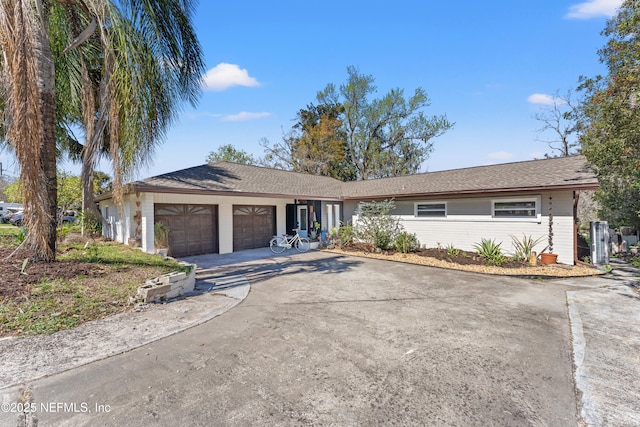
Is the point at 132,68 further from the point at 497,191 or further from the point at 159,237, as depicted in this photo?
the point at 497,191

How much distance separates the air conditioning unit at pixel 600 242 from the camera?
8539 millimetres

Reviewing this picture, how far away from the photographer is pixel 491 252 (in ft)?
30.8

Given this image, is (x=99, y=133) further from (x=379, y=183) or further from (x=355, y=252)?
(x=379, y=183)

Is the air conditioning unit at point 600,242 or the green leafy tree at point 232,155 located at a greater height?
the green leafy tree at point 232,155

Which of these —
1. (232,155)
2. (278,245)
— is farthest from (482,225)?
(232,155)

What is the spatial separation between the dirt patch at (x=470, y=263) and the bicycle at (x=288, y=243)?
5.30ft

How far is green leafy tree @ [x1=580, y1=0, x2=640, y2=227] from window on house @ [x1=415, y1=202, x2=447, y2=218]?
5224 millimetres

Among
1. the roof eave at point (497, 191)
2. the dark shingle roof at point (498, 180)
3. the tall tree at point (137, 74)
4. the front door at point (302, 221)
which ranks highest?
the tall tree at point (137, 74)

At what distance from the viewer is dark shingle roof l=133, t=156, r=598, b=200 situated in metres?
9.16

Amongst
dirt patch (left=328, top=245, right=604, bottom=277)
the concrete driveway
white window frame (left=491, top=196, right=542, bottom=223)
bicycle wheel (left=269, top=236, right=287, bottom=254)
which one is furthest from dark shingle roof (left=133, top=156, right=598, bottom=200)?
the concrete driveway

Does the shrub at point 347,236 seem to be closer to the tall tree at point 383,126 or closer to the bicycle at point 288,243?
the bicycle at point 288,243

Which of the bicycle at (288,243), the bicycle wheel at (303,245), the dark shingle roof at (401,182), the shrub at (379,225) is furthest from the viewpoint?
the bicycle wheel at (303,245)

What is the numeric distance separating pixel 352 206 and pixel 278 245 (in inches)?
181

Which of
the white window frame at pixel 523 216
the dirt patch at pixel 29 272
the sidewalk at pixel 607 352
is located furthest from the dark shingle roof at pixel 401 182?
the sidewalk at pixel 607 352
